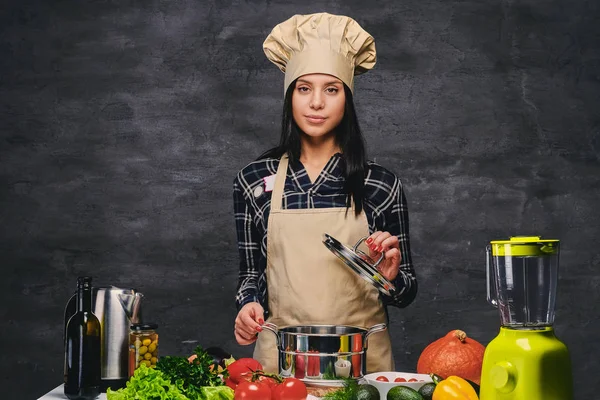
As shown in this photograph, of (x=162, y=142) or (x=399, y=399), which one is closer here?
(x=399, y=399)

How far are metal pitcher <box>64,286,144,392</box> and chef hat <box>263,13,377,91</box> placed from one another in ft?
3.05

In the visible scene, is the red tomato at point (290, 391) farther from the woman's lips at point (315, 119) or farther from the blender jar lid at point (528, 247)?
the woman's lips at point (315, 119)

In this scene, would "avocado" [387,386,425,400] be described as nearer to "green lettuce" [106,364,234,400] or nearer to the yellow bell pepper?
the yellow bell pepper

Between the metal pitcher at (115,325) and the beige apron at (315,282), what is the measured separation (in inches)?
22.7

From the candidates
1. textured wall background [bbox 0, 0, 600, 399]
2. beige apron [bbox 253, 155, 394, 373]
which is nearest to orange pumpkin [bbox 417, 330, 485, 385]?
beige apron [bbox 253, 155, 394, 373]

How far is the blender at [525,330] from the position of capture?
1.75 m

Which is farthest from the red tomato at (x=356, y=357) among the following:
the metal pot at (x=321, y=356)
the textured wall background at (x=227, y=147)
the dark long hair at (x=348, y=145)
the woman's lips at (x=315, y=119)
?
the textured wall background at (x=227, y=147)

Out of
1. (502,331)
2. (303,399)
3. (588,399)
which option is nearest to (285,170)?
(303,399)

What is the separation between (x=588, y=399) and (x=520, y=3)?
202 centimetres

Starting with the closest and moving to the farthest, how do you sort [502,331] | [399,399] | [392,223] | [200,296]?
[502,331]
[399,399]
[392,223]
[200,296]

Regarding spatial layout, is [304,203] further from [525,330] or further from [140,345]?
[525,330]

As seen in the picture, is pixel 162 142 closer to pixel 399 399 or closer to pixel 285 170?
pixel 285 170

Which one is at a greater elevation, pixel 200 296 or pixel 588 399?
pixel 200 296

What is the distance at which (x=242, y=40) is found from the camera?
4.39m
